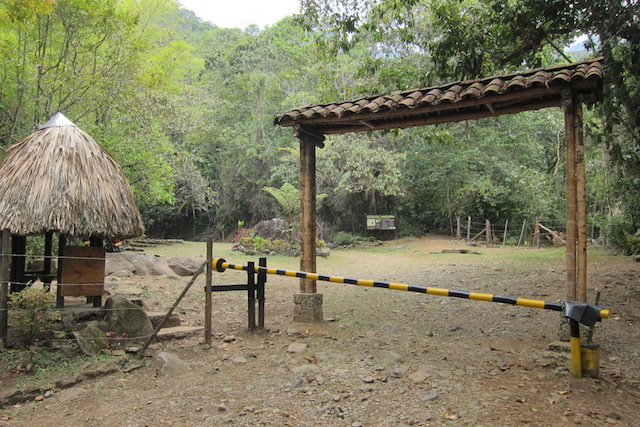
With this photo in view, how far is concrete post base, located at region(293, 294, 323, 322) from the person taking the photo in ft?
20.7

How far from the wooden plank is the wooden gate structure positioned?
2734mm

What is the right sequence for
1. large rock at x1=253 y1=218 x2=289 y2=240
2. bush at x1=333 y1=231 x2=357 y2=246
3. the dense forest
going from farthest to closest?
bush at x1=333 y1=231 x2=357 y2=246, large rock at x1=253 y1=218 x2=289 y2=240, the dense forest

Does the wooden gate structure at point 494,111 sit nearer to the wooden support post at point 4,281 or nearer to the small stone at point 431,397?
the small stone at point 431,397

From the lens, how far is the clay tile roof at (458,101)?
461cm

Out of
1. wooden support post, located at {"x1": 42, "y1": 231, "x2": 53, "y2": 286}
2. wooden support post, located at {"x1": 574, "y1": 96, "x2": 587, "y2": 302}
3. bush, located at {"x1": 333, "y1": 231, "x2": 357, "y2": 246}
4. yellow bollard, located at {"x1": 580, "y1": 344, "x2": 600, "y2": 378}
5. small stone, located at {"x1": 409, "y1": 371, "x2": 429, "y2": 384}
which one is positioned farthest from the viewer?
bush, located at {"x1": 333, "y1": 231, "x2": 357, "y2": 246}

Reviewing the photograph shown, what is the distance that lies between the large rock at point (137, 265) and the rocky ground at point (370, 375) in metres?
2.13

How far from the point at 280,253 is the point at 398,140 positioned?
10088mm

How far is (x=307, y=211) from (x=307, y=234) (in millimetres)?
348

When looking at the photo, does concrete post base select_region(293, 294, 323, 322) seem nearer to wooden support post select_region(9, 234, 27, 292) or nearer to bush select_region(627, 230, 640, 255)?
wooden support post select_region(9, 234, 27, 292)

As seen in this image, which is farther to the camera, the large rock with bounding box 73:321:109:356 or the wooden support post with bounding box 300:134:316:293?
the wooden support post with bounding box 300:134:316:293

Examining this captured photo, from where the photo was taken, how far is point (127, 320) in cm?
516

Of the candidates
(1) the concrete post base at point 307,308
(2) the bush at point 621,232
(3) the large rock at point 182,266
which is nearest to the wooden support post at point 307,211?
(1) the concrete post base at point 307,308

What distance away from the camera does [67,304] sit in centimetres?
577

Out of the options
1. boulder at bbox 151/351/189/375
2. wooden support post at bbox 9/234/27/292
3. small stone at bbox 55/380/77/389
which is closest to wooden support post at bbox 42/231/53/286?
wooden support post at bbox 9/234/27/292
